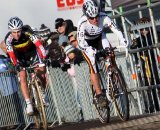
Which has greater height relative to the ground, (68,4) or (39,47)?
(68,4)

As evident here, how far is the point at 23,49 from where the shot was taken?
13.6 meters

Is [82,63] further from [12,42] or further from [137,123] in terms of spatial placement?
[137,123]

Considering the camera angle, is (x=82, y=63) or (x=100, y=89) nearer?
(x=100, y=89)

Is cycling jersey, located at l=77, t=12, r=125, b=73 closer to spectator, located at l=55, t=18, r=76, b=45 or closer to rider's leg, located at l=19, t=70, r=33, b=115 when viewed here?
rider's leg, located at l=19, t=70, r=33, b=115

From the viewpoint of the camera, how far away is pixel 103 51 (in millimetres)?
11930

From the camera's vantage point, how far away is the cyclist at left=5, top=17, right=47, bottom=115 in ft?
42.9

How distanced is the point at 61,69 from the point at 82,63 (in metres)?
0.57

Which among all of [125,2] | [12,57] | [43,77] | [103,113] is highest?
[125,2]

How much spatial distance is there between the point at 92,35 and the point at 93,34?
0.13 ft

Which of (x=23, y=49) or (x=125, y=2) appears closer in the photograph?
(x=23, y=49)

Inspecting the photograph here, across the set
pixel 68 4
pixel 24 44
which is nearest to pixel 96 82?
pixel 24 44

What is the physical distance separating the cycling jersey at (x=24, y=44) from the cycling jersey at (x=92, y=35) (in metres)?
0.96

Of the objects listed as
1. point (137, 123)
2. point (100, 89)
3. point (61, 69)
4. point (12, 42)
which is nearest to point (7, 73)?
point (61, 69)

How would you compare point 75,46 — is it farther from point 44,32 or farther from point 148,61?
point 44,32
